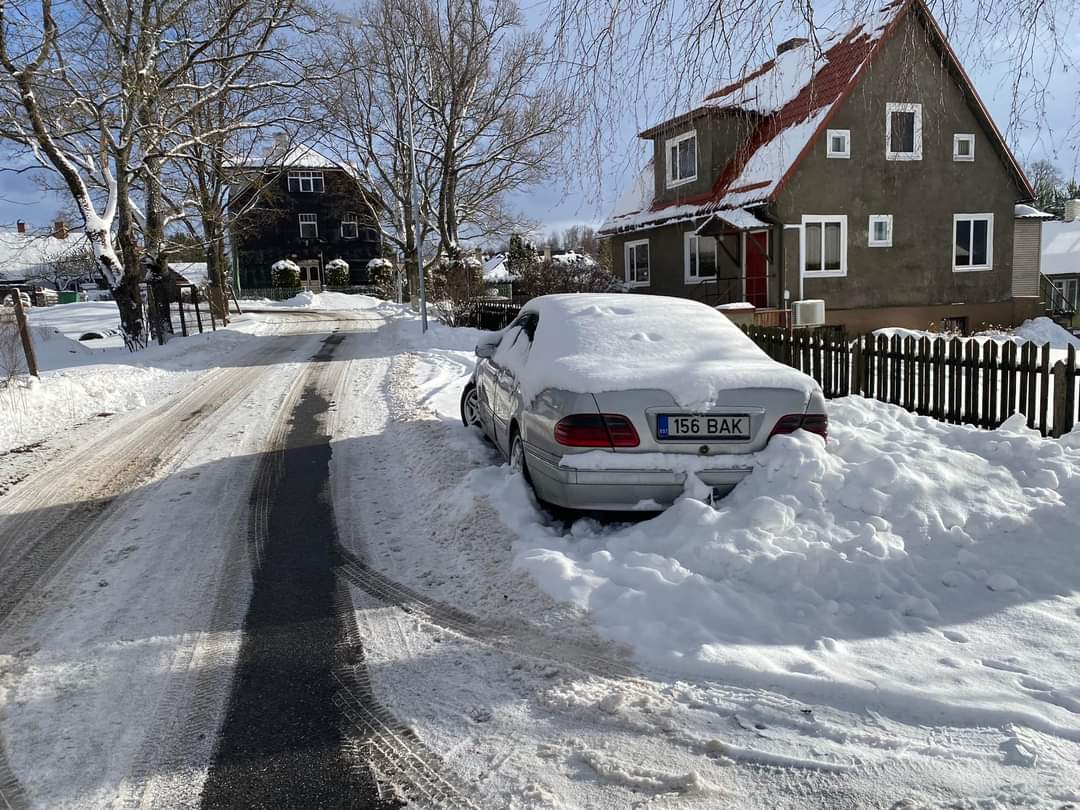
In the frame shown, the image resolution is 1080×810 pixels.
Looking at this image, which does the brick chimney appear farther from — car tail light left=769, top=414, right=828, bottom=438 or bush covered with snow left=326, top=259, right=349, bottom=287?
bush covered with snow left=326, top=259, right=349, bottom=287

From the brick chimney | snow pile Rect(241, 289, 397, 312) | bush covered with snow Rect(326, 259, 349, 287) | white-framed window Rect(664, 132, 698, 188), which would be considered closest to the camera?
the brick chimney

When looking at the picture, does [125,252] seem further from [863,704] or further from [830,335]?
[863,704]

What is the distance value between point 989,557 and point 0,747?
487 cm

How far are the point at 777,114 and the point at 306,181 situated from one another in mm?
59064

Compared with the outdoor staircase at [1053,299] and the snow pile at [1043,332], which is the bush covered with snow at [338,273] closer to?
the outdoor staircase at [1053,299]

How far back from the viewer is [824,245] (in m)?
22.0

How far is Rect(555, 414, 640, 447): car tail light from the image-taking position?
4.70 m

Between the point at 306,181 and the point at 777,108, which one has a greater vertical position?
the point at 306,181

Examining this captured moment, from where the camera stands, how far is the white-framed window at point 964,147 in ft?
73.9

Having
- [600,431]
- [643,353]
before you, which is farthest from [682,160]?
[600,431]

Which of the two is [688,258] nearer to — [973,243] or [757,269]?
[757,269]

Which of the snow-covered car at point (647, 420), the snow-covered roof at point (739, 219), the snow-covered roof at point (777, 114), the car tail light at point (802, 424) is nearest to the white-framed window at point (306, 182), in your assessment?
the snow-covered roof at point (777, 114)

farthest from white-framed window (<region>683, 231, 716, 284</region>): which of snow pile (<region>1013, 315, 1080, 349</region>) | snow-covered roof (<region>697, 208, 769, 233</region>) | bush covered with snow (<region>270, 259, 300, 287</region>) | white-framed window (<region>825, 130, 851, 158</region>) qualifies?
bush covered with snow (<region>270, 259, 300, 287</region>)

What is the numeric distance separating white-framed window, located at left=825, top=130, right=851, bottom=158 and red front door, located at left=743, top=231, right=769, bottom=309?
9.17ft
